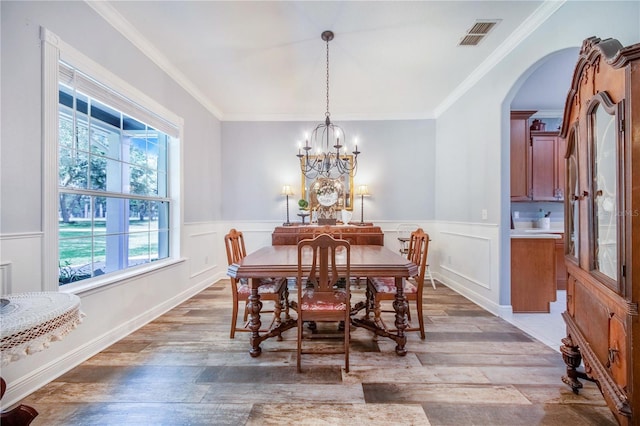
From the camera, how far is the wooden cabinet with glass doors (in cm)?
106

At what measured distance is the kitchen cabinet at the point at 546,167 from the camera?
13.2 ft

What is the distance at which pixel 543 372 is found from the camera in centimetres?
188

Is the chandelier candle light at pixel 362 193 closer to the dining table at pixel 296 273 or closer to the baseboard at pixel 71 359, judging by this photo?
the dining table at pixel 296 273

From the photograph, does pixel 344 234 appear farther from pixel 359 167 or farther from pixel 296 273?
pixel 296 273

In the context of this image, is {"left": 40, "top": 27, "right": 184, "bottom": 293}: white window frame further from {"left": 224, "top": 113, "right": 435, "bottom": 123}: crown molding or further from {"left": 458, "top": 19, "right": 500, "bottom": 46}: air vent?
{"left": 458, "top": 19, "right": 500, "bottom": 46}: air vent

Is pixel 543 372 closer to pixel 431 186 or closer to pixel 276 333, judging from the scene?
pixel 276 333

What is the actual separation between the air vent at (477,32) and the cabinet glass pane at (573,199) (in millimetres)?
1419

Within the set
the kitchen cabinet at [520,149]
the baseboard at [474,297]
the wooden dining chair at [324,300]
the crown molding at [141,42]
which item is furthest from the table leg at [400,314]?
the crown molding at [141,42]

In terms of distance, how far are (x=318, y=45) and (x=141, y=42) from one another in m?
1.74

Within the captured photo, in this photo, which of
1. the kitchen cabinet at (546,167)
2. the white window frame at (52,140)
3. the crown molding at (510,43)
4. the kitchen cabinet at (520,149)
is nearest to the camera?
the white window frame at (52,140)

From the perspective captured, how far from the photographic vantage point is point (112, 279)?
2311 mm

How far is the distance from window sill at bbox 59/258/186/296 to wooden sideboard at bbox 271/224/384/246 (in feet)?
4.56

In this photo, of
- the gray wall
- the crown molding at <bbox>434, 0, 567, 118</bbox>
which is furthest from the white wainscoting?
the crown molding at <bbox>434, 0, 567, 118</bbox>

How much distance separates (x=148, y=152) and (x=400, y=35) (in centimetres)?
293
